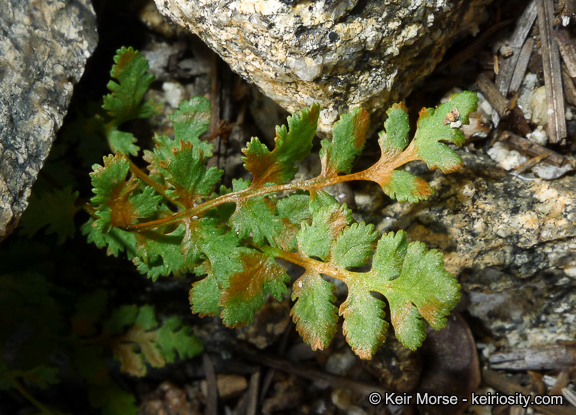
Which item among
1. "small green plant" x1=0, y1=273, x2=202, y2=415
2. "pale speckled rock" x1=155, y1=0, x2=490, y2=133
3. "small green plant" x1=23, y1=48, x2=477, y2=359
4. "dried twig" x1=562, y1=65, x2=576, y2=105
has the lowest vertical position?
"small green plant" x1=0, y1=273, x2=202, y2=415

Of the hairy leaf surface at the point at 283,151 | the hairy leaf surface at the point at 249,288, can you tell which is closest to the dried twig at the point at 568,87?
the hairy leaf surface at the point at 283,151

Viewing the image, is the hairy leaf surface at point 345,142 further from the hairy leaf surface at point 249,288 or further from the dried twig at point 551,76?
the dried twig at point 551,76

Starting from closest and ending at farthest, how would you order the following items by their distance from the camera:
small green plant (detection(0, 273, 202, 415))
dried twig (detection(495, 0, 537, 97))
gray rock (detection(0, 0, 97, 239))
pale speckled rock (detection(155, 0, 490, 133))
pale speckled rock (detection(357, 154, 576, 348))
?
1. pale speckled rock (detection(155, 0, 490, 133))
2. gray rock (detection(0, 0, 97, 239))
3. pale speckled rock (detection(357, 154, 576, 348))
4. dried twig (detection(495, 0, 537, 97))
5. small green plant (detection(0, 273, 202, 415))

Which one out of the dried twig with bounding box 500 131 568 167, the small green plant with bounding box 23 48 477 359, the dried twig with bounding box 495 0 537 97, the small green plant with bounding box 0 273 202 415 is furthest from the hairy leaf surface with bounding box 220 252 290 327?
the dried twig with bounding box 495 0 537 97

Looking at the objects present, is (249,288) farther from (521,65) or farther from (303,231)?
(521,65)

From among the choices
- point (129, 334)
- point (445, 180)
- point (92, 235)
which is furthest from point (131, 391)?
point (445, 180)

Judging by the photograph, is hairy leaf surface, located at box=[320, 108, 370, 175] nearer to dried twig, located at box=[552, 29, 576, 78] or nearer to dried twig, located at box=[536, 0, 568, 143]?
dried twig, located at box=[536, 0, 568, 143]

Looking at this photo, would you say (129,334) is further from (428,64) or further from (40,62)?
(428,64)
